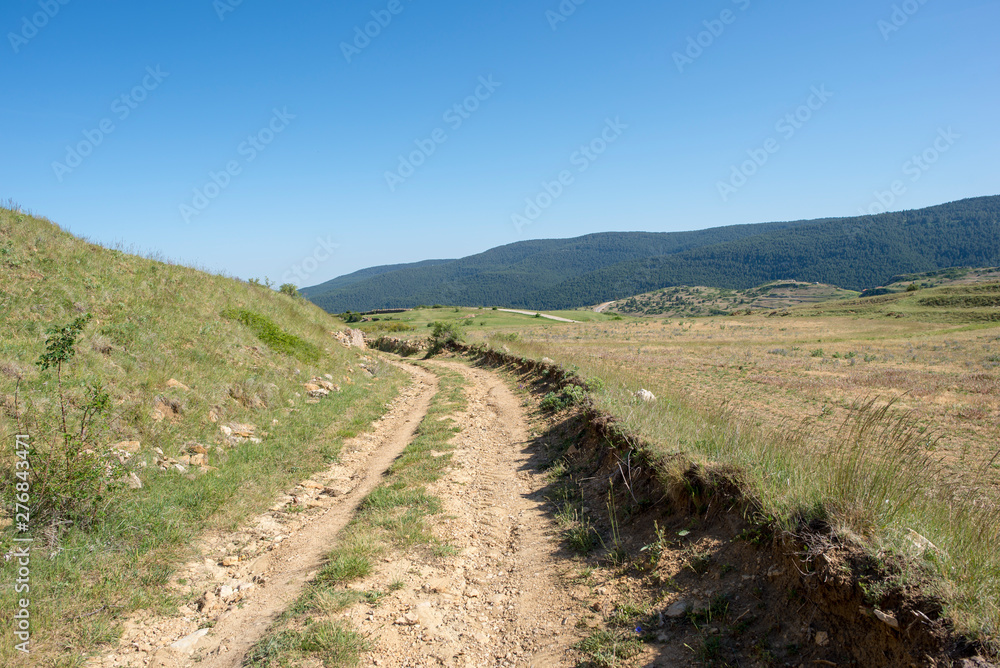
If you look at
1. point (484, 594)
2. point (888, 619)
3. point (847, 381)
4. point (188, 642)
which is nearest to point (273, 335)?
point (188, 642)

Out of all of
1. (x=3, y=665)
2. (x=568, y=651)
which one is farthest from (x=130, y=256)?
(x=568, y=651)

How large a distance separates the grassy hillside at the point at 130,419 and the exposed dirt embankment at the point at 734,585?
4602 millimetres

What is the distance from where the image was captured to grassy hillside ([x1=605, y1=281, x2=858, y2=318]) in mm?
151500

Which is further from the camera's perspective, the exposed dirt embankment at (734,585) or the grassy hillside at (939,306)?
the grassy hillside at (939,306)

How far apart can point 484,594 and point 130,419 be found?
6396 mm

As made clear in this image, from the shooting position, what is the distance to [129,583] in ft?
15.4

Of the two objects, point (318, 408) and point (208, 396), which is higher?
point (208, 396)

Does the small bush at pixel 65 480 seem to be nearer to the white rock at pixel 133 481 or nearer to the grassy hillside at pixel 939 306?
the white rock at pixel 133 481

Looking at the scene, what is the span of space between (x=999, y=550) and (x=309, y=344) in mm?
16559

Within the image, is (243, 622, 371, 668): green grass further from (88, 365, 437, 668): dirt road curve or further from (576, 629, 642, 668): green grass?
(576, 629, 642, 668): green grass

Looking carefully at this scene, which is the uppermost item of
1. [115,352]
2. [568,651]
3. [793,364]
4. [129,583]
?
[115,352]

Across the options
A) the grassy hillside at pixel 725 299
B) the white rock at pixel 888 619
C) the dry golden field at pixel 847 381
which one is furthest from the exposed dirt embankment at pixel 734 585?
the grassy hillside at pixel 725 299

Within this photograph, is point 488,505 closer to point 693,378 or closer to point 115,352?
point 115,352

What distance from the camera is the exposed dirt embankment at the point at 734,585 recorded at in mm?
2897
